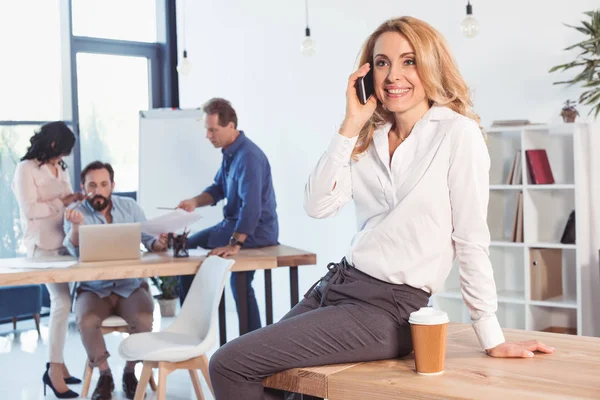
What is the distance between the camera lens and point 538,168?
519 cm

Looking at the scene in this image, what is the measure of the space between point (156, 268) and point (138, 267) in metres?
0.09

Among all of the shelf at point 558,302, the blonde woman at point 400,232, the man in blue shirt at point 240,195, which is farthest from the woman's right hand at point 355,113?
the shelf at point 558,302

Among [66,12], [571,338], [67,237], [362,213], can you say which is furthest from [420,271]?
[66,12]

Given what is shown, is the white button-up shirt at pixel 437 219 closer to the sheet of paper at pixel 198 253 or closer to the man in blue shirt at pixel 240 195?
the sheet of paper at pixel 198 253

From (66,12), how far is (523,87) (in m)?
4.31

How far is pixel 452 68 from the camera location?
2.16 m

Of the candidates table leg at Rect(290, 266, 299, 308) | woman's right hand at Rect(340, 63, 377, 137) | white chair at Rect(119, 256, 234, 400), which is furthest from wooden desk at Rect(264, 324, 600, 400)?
table leg at Rect(290, 266, 299, 308)

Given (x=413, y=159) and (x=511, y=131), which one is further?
(x=511, y=131)

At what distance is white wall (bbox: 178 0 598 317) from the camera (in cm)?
540

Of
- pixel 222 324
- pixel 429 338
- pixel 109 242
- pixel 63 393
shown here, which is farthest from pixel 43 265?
pixel 429 338

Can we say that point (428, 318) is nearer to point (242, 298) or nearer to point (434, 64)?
point (434, 64)

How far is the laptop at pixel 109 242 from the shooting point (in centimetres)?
436

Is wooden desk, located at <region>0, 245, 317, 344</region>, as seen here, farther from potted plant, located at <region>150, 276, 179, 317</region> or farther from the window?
the window

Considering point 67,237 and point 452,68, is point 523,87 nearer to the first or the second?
point 67,237
